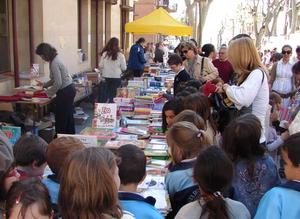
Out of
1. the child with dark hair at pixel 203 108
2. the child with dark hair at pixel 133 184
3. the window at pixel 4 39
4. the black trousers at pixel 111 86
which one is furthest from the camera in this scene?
the black trousers at pixel 111 86

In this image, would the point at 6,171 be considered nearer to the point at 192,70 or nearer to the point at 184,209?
the point at 184,209

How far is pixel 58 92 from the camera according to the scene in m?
7.46

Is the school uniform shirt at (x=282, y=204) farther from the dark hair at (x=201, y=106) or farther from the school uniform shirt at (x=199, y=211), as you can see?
the dark hair at (x=201, y=106)

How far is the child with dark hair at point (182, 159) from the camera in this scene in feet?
9.49

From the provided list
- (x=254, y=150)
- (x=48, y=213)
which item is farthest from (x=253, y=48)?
(x=48, y=213)

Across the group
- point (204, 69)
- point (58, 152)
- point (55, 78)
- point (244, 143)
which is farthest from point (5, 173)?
point (204, 69)

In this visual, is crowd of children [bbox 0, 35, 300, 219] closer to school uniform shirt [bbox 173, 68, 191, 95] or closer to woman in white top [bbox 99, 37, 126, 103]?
school uniform shirt [bbox 173, 68, 191, 95]

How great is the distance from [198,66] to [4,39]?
3650 millimetres

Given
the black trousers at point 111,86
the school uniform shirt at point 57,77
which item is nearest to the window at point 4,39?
the school uniform shirt at point 57,77

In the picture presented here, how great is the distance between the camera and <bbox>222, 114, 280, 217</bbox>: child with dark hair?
119 inches

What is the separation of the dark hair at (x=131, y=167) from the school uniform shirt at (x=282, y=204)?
0.69 meters

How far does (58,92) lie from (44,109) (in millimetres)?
1607

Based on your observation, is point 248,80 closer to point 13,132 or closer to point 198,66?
point 13,132

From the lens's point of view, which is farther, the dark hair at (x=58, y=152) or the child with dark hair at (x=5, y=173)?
the dark hair at (x=58, y=152)
